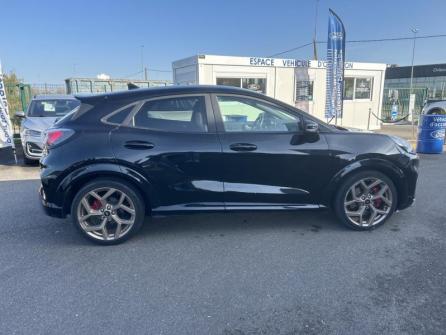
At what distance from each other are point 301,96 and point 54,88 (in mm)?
12388

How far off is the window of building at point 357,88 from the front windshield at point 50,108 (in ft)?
33.6

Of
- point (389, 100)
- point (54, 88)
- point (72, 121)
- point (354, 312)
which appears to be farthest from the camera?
point (389, 100)

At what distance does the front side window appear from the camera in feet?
12.1

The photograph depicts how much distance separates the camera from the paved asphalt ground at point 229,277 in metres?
2.44

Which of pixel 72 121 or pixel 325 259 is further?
pixel 72 121

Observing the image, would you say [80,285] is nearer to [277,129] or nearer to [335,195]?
[277,129]

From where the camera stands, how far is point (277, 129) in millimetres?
3719

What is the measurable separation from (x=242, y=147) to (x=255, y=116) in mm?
429

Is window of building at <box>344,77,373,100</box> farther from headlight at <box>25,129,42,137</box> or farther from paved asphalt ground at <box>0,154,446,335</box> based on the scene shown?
headlight at <box>25,129,42,137</box>

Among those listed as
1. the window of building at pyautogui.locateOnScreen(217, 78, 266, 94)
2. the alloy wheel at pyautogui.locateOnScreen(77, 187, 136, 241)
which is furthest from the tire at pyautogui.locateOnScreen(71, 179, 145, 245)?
the window of building at pyautogui.locateOnScreen(217, 78, 266, 94)

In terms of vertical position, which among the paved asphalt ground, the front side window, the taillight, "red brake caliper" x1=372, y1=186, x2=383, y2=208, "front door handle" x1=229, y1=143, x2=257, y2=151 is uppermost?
the front side window

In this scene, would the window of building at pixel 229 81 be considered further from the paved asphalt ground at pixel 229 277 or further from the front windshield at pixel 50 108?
the paved asphalt ground at pixel 229 277

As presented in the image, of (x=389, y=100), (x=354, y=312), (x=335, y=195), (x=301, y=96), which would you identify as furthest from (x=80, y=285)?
(x=389, y=100)

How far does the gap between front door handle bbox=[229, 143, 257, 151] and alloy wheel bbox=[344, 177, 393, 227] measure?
1.24 m
